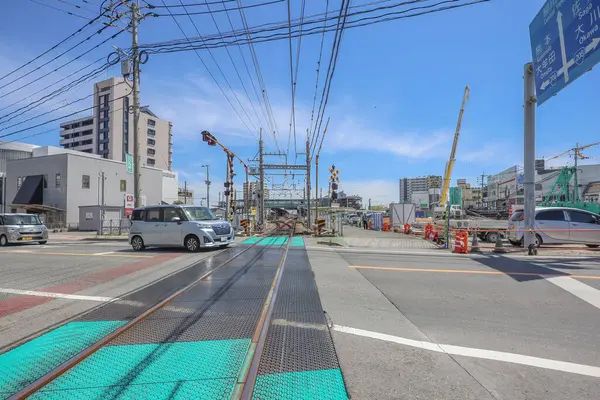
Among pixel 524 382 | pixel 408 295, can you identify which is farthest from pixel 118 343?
pixel 408 295

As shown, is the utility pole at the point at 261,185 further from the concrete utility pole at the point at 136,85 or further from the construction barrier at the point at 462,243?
the construction barrier at the point at 462,243

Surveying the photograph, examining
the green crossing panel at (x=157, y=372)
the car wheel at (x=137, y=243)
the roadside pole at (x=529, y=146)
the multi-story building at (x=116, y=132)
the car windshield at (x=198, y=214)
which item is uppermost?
the multi-story building at (x=116, y=132)

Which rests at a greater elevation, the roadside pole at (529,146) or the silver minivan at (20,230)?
the roadside pole at (529,146)

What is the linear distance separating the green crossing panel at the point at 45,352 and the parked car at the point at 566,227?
1380 cm

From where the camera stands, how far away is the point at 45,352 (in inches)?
151

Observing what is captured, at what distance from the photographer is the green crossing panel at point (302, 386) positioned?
2859 mm

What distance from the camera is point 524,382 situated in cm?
313

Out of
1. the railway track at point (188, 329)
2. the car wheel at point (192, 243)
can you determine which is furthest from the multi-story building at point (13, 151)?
the railway track at point (188, 329)

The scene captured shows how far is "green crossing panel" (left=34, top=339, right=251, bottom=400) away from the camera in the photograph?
293cm

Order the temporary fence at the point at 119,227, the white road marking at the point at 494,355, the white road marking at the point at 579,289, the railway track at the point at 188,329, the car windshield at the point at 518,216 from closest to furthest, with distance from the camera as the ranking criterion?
the railway track at the point at 188,329
the white road marking at the point at 494,355
the white road marking at the point at 579,289
the car windshield at the point at 518,216
the temporary fence at the point at 119,227

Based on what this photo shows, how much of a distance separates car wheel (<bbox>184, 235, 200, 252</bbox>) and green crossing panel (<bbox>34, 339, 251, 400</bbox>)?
9.18m

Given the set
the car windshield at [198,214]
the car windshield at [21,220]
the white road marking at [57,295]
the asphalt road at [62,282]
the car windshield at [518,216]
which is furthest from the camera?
the car windshield at [21,220]

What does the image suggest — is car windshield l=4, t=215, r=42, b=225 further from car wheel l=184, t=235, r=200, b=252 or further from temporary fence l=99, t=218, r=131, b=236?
car wheel l=184, t=235, r=200, b=252

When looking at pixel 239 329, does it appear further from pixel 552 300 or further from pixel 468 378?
pixel 552 300
